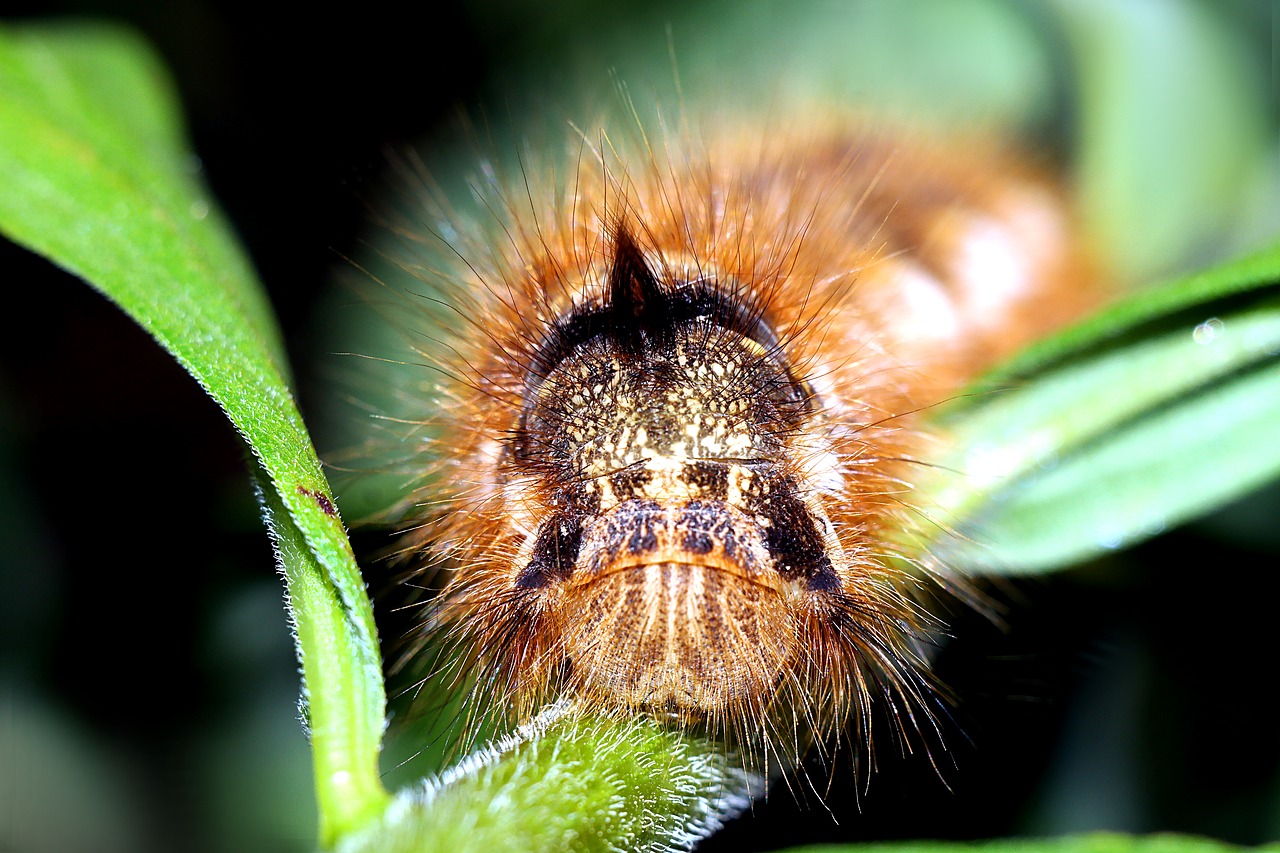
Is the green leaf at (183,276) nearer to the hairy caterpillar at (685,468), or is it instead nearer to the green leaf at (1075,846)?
the hairy caterpillar at (685,468)

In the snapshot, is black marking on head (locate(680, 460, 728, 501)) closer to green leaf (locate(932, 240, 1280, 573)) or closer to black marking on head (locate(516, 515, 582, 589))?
black marking on head (locate(516, 515, 582, 589))

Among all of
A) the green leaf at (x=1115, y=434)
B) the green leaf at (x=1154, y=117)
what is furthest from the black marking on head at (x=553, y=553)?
the green leaf at (x=1154, y=117)

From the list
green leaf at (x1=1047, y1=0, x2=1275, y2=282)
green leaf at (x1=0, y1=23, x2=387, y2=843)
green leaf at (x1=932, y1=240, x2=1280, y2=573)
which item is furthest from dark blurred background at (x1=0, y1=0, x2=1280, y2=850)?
green leaf at (x1=1047, y1=0, x2=1275, y2=282)

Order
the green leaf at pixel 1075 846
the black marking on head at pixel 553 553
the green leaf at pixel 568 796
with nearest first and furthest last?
1. the green leaf at pixel 568 796
2. the green leaf at pixel 1075 846
3. the black marking on head at pixel 553 553

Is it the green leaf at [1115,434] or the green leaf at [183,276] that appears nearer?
the green leaf at [183,276]

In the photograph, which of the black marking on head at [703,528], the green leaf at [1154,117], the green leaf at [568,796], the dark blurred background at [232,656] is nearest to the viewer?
the green leaf at [568,796]

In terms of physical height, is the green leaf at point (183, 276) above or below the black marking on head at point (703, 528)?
above

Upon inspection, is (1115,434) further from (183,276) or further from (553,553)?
(183,276)
